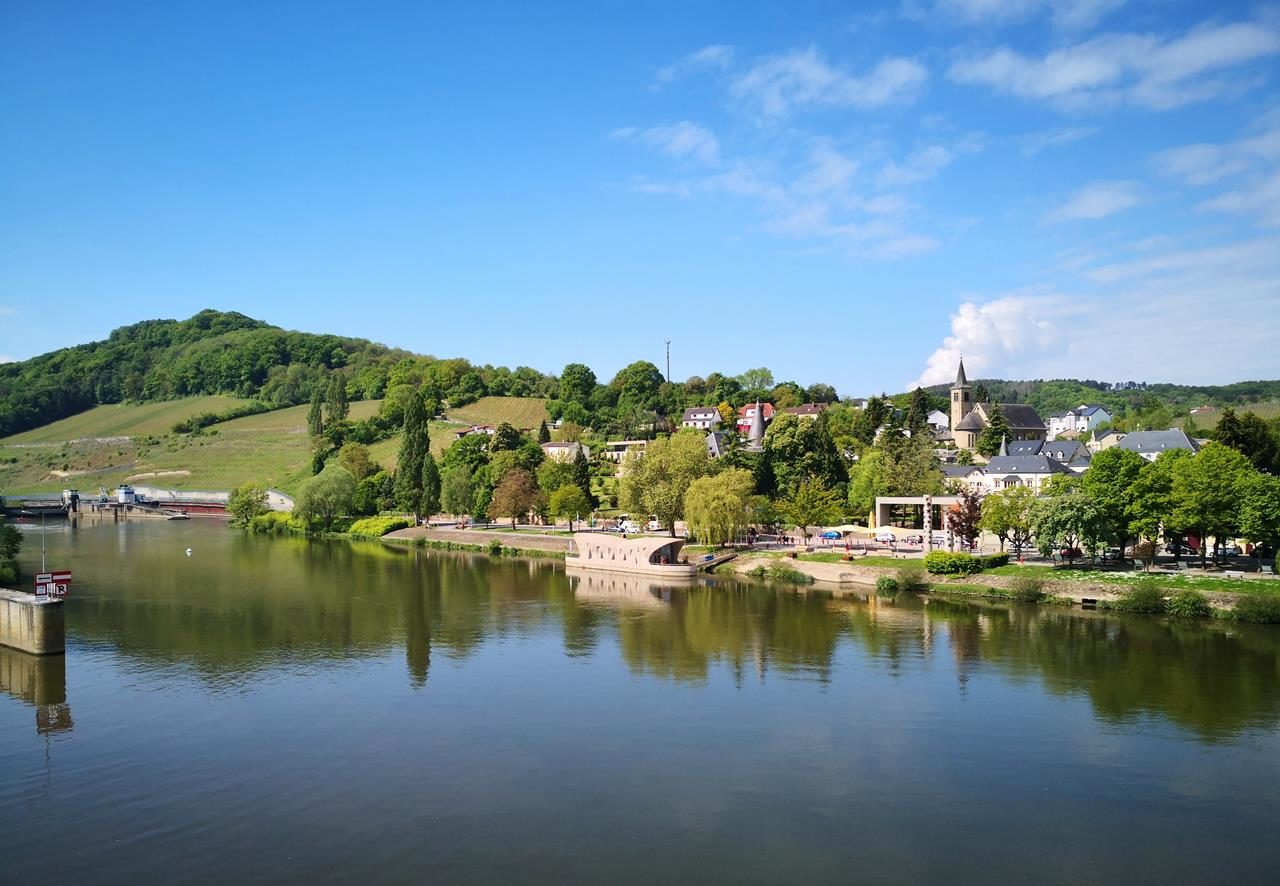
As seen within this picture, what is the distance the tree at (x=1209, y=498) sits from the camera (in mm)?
43562

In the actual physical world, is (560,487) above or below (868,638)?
above

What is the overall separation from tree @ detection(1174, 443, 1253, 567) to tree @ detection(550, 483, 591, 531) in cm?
4218

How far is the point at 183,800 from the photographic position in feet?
67.6

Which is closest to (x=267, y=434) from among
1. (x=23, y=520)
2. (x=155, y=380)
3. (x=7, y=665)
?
(x=23, y=520)

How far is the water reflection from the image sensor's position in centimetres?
3067

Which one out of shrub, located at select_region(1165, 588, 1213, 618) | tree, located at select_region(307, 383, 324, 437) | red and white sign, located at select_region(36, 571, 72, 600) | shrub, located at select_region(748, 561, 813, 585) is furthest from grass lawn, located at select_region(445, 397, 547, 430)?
shrub, located at select_region(1165, 588, 1213, 618)

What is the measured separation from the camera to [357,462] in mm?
99250

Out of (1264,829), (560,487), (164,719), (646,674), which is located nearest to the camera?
(1264,829)

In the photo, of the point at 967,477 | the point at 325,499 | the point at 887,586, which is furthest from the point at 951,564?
the point at 325,499

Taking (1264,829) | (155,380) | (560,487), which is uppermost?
(155,380)

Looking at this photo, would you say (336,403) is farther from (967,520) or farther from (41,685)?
(41,685)

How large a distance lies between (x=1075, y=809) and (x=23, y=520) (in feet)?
376

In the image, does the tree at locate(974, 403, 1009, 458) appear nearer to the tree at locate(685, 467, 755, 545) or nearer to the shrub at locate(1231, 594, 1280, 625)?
the tree at locate(685, 467, 755, 545)

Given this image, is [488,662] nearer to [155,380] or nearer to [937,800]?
[937,800]
